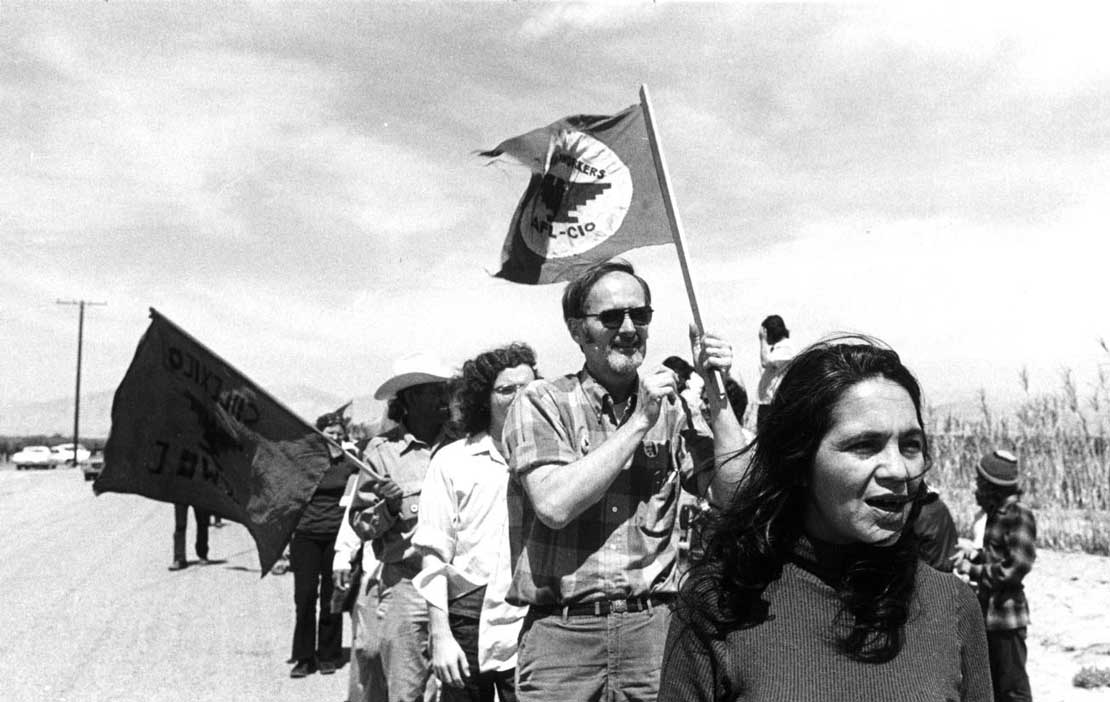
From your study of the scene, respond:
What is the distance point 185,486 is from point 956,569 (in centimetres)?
442

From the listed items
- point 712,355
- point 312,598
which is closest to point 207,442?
point 312,598

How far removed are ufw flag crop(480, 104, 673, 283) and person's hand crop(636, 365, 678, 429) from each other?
144 cm

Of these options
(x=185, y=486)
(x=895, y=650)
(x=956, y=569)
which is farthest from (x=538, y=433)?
(x=956, y=569)

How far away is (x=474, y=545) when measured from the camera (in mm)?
4586

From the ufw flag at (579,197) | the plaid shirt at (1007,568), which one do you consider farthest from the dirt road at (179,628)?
the ufw flag at (579,197)

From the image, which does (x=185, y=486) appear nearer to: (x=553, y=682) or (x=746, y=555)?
(x=553, y=682)

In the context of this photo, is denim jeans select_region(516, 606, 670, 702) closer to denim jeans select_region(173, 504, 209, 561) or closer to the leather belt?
the leather belt

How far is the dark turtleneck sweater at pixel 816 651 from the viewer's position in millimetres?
1939

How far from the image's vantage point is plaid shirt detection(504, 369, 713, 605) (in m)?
3.18

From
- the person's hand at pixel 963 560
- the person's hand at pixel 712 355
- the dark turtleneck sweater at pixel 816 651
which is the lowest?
the person's hand at pixel 963 560

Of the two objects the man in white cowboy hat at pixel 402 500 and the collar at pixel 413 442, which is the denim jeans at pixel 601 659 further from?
the collar at pixel 413 442

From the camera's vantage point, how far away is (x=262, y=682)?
27.5 feet

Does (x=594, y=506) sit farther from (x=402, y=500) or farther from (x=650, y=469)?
(x=402, y=500)

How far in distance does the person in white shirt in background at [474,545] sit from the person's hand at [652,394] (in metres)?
1.07
